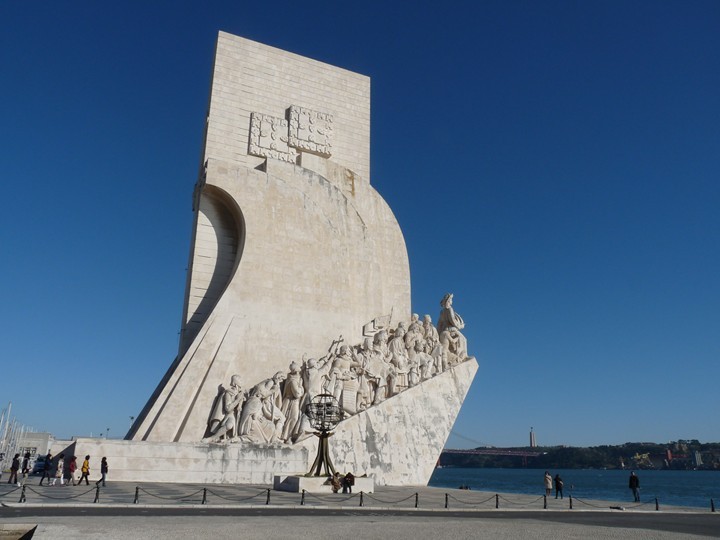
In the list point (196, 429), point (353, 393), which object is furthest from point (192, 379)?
point (353, 393)

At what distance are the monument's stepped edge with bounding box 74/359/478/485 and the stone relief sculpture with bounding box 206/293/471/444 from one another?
0.39m

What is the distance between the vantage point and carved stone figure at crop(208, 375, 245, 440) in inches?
430

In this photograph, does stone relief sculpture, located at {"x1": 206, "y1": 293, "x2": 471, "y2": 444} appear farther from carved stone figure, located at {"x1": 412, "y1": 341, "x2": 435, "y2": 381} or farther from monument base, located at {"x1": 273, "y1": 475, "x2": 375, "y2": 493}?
monument base, located at {"x1": 273, "y1": 475, "x2": 375, "y2": 493}

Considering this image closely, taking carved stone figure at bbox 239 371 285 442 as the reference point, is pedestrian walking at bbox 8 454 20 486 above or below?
below

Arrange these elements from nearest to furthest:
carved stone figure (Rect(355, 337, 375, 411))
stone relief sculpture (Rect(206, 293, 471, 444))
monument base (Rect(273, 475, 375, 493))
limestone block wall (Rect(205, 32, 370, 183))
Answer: monument base (Rect(273, 475, 375, 493)) → stone relief sculpture (Rect(206, 293, 471, 444)) → carved stone figure (Rect(355, 337, 375, 411)) → limestone block wall (Rect(205, 32, 370, 183))

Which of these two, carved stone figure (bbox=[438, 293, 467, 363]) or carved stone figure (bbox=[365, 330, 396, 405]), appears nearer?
carved stone figure (bbox=[365, 330, 396, 405])

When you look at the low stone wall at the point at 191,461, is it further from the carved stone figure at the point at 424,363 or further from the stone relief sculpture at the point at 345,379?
the carved stone figure at the point at 424,363

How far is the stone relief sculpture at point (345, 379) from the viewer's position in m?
11.1

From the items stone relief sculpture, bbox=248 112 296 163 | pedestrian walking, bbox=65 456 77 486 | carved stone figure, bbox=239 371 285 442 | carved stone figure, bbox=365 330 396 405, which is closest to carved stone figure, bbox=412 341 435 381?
carved stone figure, bbox=365 330 396 405

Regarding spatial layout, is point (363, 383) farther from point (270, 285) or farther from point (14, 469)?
point (14, 469)

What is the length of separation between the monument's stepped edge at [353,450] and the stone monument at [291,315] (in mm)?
25

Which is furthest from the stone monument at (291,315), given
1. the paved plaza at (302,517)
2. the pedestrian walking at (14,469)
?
the paved plaza at (302,517)

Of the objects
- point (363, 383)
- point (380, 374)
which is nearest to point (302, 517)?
point (363, 383)

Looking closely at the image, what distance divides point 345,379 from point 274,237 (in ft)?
11.9
